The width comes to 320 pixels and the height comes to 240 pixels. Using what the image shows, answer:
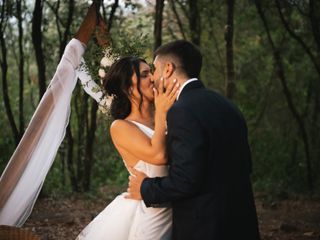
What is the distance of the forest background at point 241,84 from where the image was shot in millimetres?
9781

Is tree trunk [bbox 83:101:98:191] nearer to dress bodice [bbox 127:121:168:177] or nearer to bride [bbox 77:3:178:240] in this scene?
bride [bbox 77:3:178:240]

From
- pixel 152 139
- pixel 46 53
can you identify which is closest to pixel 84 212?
pixel 46 53

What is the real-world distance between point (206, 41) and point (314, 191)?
4.79m

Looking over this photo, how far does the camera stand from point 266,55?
12.7 metres

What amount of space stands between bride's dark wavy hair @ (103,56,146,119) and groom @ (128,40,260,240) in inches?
18.5

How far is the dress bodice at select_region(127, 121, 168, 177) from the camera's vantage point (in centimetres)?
326

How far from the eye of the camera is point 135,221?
Answer: 10.8 feet

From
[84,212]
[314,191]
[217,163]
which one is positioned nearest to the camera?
[217,163]

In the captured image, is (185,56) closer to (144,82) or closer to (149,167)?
(144,82)

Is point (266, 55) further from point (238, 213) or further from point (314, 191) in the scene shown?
point (238, 213)

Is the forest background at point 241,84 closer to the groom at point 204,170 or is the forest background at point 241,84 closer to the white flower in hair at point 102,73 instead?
the white flower in hair at point 102,73

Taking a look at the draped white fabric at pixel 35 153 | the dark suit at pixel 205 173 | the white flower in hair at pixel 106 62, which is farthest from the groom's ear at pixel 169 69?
the draped white fabric at pixel 35 153

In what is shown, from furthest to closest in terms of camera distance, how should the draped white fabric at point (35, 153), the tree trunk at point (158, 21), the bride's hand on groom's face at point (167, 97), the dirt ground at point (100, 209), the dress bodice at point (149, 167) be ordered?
1. the tree trunk at point (158, 21)
2. the dirt ground at point (100, 209)
3. the draped white fabric at point (35, 153)
4. the dress bodice at point (149, 167)
5. the bride's hand on groom's face at point (167, 97)

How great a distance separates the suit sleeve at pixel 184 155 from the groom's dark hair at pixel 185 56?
1.28 ft
